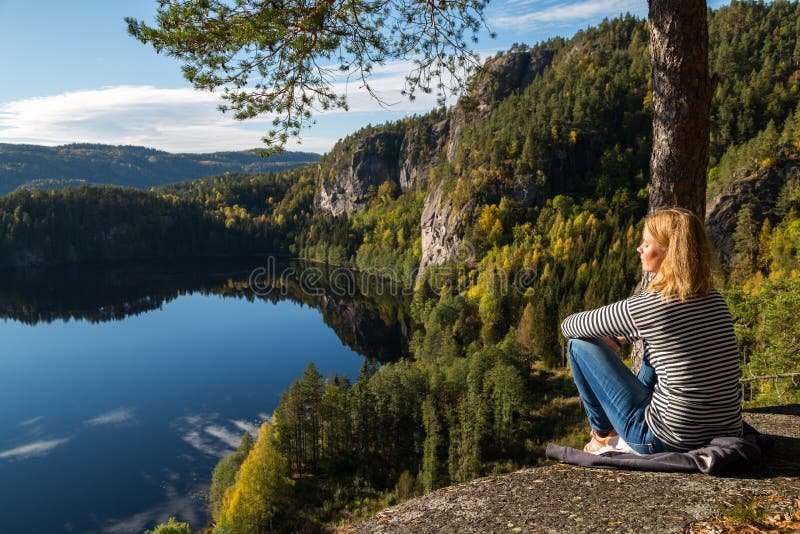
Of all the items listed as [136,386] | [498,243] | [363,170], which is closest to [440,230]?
[498,243]

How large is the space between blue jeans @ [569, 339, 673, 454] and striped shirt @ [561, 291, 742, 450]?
0.16 m

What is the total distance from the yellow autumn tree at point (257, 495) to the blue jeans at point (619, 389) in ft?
107

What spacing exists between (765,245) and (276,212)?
535 feet

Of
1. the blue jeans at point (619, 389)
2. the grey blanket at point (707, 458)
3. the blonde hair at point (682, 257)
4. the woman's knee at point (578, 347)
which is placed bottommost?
the grey blanket at point (707, 458)

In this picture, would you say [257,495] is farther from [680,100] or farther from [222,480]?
[680,100]

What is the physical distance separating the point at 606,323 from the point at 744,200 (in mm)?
81188

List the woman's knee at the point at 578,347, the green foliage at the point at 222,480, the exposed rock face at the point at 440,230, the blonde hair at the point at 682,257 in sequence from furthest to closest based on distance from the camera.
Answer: the exposed rock face at the point at 440,230 → the green foliage at the point at 222,480 → the woman's knee at the point at 578,347 → the blonde hair at the point at 682,257

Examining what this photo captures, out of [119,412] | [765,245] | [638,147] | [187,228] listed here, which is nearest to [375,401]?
[119,412]

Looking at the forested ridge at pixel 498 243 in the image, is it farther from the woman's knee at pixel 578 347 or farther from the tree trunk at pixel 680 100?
the woman's knee at pixel 578 347

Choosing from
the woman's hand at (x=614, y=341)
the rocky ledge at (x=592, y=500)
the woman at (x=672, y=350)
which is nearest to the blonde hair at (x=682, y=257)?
the woman at (x=672, y=350)

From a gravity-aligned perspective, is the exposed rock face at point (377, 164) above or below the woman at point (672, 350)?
above

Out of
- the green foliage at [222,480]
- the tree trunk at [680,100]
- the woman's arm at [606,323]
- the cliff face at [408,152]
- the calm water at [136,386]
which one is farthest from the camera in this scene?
the cliff face at [408,152]

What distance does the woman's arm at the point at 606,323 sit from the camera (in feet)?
13.4

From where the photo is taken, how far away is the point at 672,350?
3922mm
